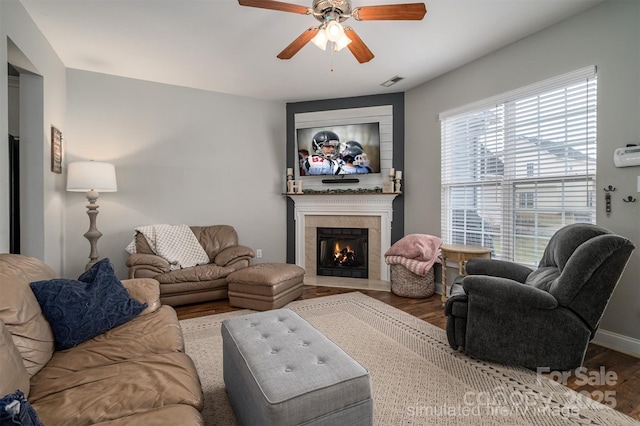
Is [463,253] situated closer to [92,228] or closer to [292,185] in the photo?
[292,185]

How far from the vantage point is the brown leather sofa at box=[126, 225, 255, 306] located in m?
3.33

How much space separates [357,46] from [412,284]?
2669mm

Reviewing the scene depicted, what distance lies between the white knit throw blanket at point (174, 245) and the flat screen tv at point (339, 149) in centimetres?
190

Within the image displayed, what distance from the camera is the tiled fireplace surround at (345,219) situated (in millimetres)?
4523

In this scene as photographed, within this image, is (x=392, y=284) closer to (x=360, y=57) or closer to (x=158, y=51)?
(x=360, y=57)

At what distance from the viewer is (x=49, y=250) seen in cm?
315

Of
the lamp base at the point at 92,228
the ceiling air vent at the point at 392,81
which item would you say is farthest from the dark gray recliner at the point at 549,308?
the lamp base at the point at 92,228

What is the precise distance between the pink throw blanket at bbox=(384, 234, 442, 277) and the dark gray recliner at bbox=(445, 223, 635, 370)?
4.68 feet

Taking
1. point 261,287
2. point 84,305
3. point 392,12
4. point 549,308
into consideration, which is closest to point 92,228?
point 261,287

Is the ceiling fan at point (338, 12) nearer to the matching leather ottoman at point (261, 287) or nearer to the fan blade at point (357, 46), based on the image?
the fan blade at point (357, 46)

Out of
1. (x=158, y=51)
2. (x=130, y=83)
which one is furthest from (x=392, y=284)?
(x=130, y=83)

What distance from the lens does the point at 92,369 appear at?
138 centimetres

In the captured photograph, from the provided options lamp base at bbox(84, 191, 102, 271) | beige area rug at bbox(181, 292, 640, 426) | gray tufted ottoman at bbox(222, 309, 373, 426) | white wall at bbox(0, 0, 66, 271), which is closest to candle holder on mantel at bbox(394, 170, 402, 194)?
beige area rug at bbox(181, 292, 640, 426)

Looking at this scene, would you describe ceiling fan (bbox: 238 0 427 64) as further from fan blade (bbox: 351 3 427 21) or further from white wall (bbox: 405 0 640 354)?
white wall (bbox: 405 0 640 354)
